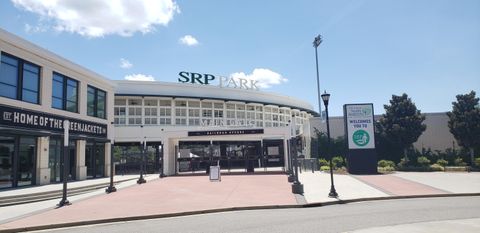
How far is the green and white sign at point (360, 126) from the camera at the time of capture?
31.9 metres

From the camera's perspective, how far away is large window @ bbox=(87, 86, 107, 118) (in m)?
31.2

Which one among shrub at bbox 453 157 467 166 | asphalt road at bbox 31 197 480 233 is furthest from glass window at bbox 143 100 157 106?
asphalt road at bbox 31 197 480 233

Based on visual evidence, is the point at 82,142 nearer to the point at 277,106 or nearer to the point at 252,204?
the point at 252,204

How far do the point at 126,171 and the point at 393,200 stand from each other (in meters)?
30.4

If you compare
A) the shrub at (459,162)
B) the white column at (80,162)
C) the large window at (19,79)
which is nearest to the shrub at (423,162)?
the shrub at (459,162)

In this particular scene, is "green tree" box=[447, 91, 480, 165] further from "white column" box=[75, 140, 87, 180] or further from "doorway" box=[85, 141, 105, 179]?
"white column" box=[75, 140, 87, 180]

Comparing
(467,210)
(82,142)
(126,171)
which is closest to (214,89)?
(126,171)

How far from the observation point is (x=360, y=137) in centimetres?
3206

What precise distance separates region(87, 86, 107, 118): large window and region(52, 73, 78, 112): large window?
2.00 meters

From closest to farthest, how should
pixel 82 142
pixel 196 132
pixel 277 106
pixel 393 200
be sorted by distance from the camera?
1. pixel 393 200
2. pixel 82 142
3. pixel 196 132
4. pixel 277 106

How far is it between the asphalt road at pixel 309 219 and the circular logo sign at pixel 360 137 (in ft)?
55.8

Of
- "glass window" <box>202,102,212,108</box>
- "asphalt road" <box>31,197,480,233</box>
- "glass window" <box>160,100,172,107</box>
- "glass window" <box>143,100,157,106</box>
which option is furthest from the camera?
"glass window" <box>202,102,212,108</box>

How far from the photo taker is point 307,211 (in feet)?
45.1

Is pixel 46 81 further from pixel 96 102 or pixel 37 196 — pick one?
pixel 37 196
